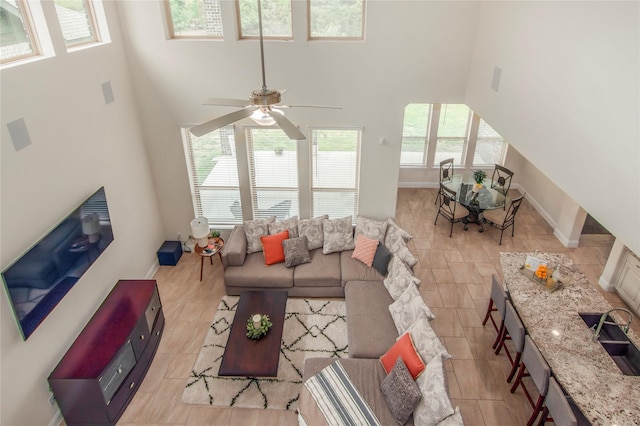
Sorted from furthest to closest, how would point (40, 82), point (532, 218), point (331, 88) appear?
point (532, 218)
point (331, 88)
point (40, 82)

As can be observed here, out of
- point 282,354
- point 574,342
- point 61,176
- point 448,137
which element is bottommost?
point 282,354

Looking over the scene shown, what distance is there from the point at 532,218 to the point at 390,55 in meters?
5.07

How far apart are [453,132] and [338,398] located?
7.15 m

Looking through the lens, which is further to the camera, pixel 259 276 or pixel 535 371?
pixel 259 276

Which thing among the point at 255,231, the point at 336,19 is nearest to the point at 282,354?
the point at 255,231

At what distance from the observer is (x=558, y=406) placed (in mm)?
4105

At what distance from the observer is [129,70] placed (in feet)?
21.3

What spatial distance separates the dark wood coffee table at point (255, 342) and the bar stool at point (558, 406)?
2979mm

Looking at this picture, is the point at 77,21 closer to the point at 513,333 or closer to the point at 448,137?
the point at 513,333

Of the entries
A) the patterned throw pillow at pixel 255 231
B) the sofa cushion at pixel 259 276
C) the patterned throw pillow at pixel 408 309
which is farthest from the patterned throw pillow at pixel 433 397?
the patterned throw pillow at pixel 255 231

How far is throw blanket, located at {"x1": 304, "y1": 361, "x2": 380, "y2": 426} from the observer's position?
172 inches

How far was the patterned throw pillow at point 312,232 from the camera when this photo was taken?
7.11 meters

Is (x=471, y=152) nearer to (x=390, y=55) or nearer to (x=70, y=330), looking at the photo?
(x=390, y=55)

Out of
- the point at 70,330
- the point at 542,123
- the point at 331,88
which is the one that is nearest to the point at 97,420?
the point at 70,330
